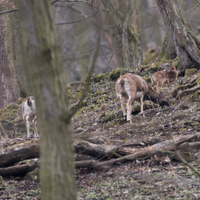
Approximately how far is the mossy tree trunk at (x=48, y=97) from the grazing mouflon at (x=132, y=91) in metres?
6.14

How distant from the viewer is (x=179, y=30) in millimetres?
11367

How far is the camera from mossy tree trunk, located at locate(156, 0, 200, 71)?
1127cm

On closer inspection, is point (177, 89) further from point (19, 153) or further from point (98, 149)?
point (19, 153)

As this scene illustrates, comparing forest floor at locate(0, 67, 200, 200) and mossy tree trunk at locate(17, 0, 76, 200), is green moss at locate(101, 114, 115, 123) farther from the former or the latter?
mossy tree trunk at locate(17, 0, 76, 200)

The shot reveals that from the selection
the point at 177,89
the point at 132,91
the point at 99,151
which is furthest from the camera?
the point at 177,89

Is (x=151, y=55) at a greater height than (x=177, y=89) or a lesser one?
greater

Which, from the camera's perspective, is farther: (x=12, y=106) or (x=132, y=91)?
(x=12, y=106)

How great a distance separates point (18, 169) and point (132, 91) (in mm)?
4487

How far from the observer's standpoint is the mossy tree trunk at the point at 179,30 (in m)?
11.3

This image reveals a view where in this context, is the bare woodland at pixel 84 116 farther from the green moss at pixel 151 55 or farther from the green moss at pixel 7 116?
the green moss at pixel 151 55

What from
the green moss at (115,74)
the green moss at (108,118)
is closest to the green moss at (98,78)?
the green moss at (115,74)

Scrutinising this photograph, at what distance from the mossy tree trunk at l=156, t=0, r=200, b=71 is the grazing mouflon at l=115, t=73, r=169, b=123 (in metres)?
2.55

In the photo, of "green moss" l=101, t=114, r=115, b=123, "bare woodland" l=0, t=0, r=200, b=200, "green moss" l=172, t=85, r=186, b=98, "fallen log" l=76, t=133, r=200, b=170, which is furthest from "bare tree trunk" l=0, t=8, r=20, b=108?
"fallen log" l=76, t=133, r=200, b=170

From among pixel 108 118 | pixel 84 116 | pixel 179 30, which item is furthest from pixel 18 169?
pixel 179 30
